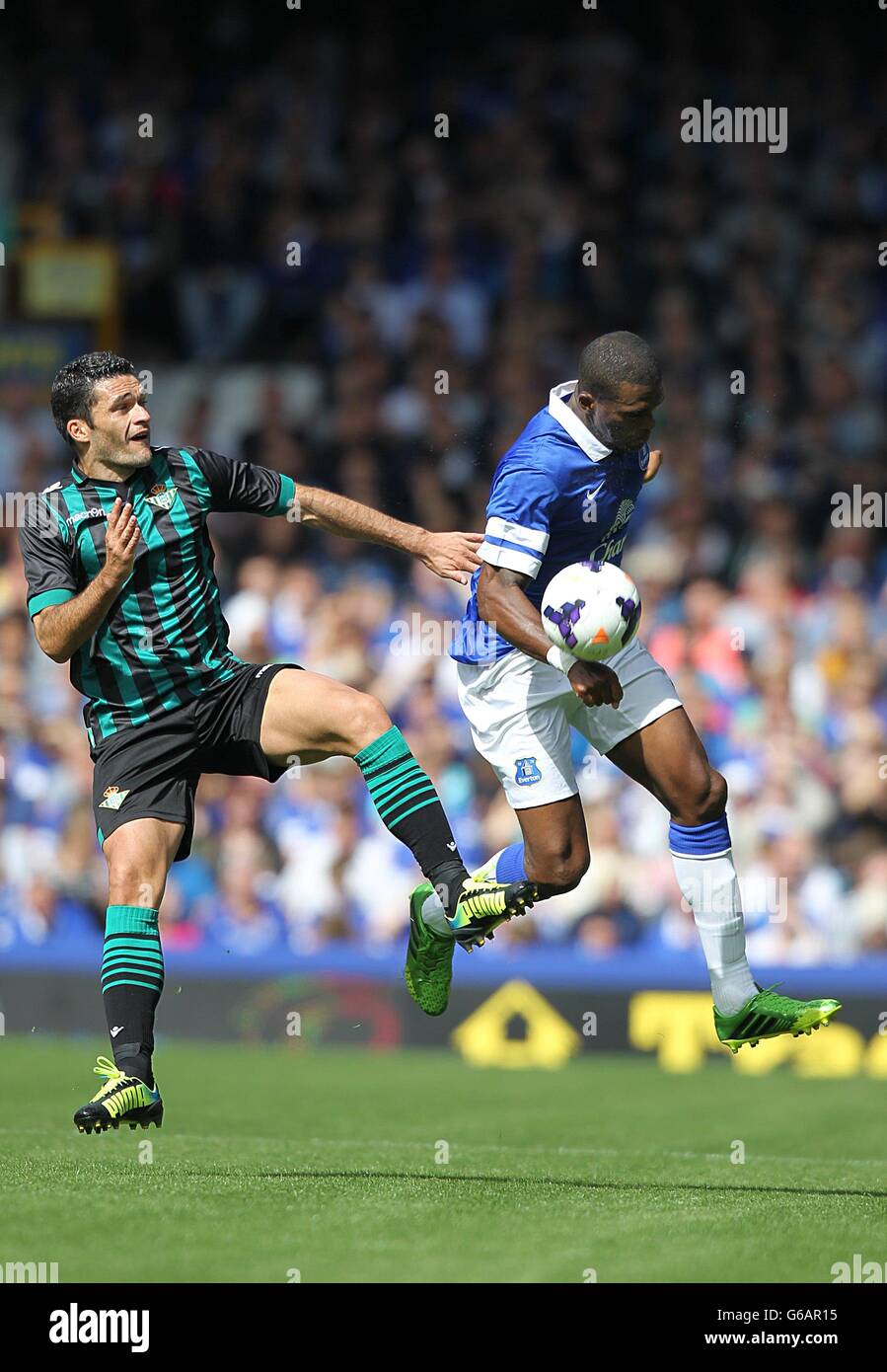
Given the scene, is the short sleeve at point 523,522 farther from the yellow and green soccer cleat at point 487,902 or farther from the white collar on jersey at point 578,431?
the yellow and green soccer cleat at point 487,902

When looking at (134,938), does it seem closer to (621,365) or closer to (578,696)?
(578,696)

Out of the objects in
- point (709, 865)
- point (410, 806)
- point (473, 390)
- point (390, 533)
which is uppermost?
point (473, 390)

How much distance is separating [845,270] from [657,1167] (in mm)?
9648

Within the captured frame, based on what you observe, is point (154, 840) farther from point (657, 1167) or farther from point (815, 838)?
point (815, 838)

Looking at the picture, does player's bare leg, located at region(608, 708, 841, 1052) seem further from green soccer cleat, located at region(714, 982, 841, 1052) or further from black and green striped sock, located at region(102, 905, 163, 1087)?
black and green striped sock, located at region(102, 905, 163, 1087)

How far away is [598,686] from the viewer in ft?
21.7

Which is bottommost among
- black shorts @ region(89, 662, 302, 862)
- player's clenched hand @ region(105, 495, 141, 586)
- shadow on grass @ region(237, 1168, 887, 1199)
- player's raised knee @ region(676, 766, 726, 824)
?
shadow on grass @ region(237, 1168, 887, 1199)

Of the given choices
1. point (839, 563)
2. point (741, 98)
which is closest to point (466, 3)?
point (741, 98)

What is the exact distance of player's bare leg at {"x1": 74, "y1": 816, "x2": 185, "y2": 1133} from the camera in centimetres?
676
